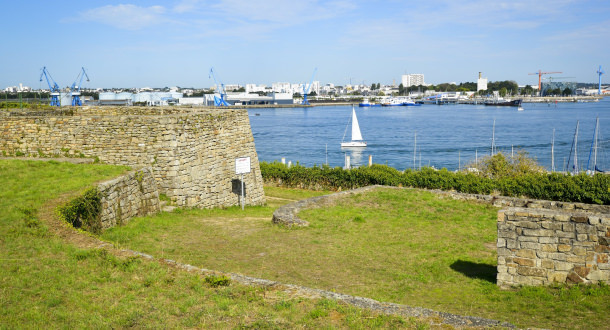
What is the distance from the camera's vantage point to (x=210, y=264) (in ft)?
30.4

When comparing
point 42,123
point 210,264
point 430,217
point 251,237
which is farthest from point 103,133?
point 430,217

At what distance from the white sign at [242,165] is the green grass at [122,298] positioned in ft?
27.9

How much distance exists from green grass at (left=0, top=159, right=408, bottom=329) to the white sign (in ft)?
27.9

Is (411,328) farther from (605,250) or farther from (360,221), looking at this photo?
(360,221)

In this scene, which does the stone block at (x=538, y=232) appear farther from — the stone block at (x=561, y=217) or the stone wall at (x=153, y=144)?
the stone wall at (x=153, y=144)

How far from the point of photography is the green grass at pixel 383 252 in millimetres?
7332

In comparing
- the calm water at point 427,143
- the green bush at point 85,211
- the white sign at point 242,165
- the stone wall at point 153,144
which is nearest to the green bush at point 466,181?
the white sign at point 242,165

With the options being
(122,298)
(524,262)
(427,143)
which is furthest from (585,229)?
(427,143)

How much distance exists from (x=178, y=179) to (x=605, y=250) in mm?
11161

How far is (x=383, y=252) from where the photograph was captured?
10.6 m

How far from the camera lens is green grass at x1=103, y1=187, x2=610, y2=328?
7.33m

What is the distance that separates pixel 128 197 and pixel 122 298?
6889mm

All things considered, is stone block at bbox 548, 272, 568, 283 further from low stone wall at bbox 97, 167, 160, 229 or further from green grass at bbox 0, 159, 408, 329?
low stone wall at bbox 97, 167, 160, 229

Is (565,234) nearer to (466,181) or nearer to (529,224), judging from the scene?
(529,224)
